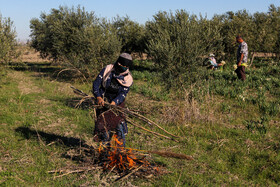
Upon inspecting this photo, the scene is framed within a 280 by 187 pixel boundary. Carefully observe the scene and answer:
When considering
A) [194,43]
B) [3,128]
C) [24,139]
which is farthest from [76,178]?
[194,43]

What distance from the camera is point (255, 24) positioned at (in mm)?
21875

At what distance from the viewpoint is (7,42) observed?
1415 centimetres

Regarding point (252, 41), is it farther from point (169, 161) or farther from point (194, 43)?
point (169, 161)

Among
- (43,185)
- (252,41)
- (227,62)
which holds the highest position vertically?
(252,41)

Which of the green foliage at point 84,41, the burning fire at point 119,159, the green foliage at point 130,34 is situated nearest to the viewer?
the burning fire at point 119,159

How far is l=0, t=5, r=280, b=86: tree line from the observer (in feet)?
28.6

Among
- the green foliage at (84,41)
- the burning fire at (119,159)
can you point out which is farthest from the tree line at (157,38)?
the burning fire at (119,159)

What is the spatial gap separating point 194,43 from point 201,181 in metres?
5.10

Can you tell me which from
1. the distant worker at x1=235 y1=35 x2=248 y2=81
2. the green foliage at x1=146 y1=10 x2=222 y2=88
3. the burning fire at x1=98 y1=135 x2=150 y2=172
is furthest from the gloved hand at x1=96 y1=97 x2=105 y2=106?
the distant worker at x1=235 y1=35 x2=248 y2=81

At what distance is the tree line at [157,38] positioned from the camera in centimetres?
873

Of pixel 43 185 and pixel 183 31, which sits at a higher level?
pixel 183 31

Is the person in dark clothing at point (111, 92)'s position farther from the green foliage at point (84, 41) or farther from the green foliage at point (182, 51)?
the green foliage at point (84, 41)

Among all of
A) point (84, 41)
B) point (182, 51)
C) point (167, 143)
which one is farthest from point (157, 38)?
point (84, 41)

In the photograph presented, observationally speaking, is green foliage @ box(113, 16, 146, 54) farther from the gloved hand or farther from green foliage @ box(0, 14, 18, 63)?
the gloved hand
